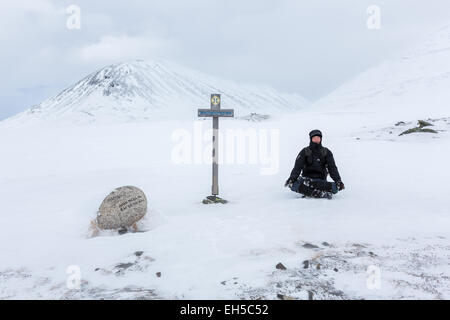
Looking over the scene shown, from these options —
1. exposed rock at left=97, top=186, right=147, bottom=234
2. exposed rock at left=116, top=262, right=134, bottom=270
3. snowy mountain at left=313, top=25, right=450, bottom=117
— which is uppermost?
snowy mountain at left=313, top=25, right=450, bottom=117

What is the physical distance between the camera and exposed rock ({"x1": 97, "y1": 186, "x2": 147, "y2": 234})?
5.77m

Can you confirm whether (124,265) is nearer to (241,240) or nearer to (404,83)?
(241,240)

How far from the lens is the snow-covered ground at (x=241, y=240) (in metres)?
3.51

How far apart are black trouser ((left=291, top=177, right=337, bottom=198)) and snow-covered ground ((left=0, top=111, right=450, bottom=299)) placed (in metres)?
0.26

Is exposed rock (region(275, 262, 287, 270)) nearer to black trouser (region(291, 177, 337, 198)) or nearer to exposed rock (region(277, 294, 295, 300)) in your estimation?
exposed rock (region(277, 294, 295, 300))

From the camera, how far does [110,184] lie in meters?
11.1

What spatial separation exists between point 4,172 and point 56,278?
1457 cm

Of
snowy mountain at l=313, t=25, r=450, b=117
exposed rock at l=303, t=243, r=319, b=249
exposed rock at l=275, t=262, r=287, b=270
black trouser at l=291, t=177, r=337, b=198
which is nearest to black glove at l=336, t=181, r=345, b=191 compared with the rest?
black trouser at l=291, t=177, r=337, b=198

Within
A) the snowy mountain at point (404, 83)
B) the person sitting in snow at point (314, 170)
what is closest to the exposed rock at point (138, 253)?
the person sitting in snow at point (314, 170)

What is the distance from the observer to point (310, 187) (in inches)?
290

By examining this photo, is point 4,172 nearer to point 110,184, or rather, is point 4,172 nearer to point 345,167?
point 110,184

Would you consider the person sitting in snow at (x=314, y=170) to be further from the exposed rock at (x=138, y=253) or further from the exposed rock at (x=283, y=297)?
the exposed rock at (x=283, y=297)
